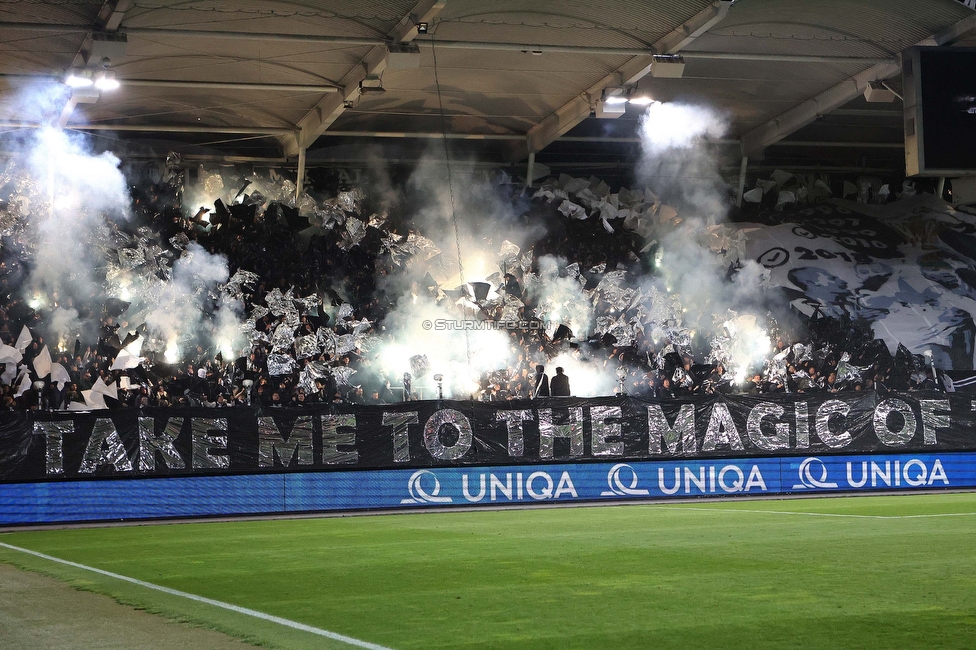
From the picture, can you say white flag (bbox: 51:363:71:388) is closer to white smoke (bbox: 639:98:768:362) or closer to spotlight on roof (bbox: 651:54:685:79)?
spotlight on roof (bbox: 651:54:685:79)

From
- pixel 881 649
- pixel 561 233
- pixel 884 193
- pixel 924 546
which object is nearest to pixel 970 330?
pixel 884 193

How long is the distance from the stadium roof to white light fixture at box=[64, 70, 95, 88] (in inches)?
5.4

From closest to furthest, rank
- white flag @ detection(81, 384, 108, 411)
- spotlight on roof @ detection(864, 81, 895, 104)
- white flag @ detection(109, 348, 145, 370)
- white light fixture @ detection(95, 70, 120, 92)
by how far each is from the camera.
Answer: white light fixture @ detection(95, 70, 120, 92)
spotlight on roof @ detection(864, 81, 895, 104)
white flag @ detection(81, 384, 108, 411)
white flag @ detection(109, 348, 145, 370)

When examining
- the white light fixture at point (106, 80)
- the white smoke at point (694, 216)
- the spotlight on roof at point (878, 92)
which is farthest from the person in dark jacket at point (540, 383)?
the white light fixture at point (106, 80)

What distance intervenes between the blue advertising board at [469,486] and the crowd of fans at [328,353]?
4.49 meters

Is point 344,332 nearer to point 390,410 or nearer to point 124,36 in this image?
point 390,410

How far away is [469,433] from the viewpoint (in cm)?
1938

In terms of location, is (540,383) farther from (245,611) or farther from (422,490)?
(245,611)

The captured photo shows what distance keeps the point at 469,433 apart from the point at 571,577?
10.5 metres

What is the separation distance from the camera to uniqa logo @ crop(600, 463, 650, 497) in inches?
778

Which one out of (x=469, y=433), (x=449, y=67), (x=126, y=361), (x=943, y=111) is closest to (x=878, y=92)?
(x=943, y=111)

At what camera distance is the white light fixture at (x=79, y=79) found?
19844mm

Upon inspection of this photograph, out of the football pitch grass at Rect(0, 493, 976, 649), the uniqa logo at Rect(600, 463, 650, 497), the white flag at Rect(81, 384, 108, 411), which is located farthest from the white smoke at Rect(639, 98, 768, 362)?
the football pitch grass at Rect(0, 493, 976, 649)

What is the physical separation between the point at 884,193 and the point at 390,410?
1928 cm
